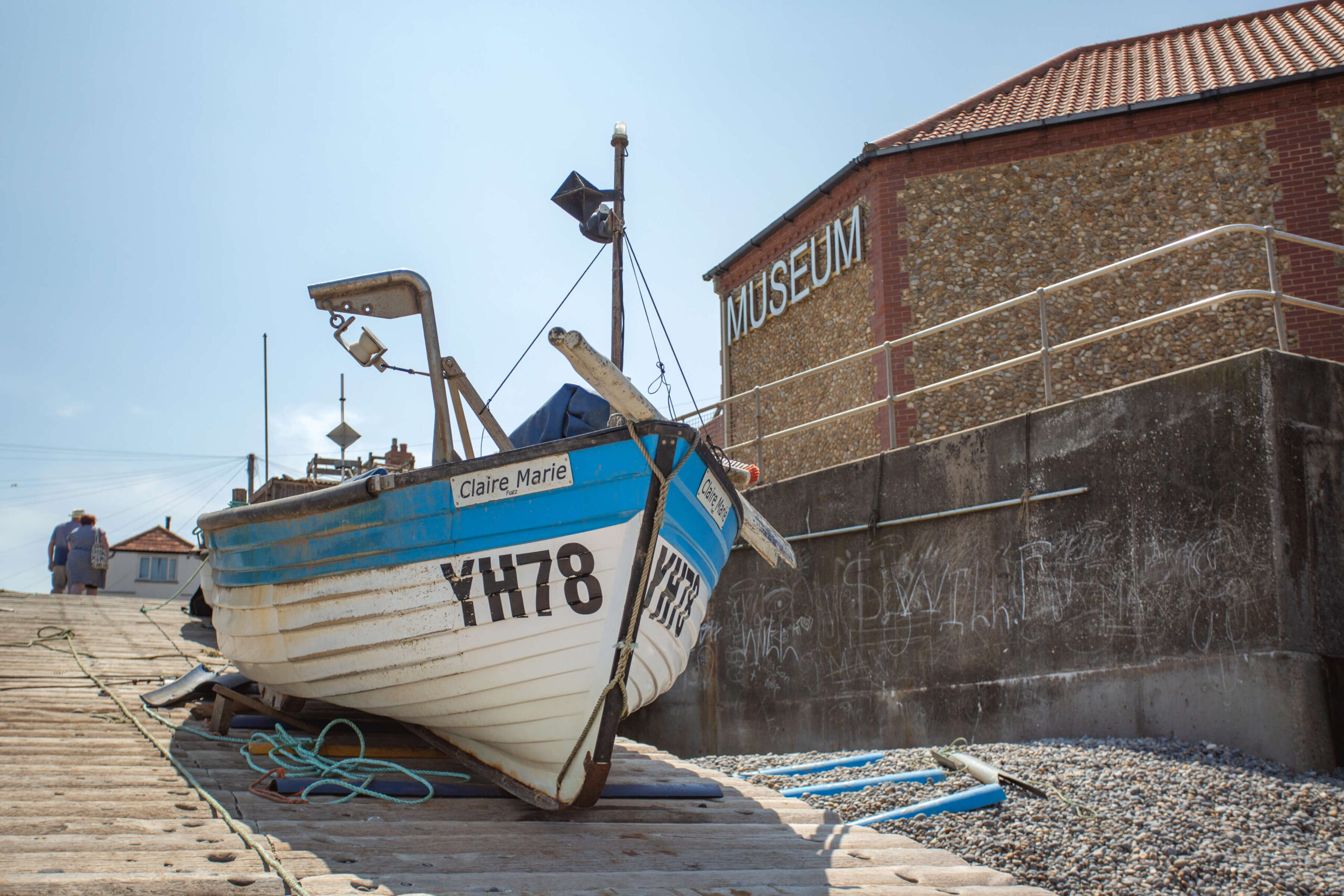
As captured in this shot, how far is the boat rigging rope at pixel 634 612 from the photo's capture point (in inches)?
176

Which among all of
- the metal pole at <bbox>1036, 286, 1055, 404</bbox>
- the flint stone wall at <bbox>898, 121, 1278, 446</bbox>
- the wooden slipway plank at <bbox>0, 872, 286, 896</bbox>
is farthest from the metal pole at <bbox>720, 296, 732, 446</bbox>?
the wooden slipway plank at <bbox>0, 872, 286, 896</bbox>

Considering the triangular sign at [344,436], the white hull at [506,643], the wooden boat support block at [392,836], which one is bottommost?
the wooden boat support block at [392,836]

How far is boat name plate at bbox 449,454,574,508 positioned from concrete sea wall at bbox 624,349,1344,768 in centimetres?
417

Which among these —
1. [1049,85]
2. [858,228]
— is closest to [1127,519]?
[858,228]

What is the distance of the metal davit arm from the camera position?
619 centimetres

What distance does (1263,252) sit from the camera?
39.4ft

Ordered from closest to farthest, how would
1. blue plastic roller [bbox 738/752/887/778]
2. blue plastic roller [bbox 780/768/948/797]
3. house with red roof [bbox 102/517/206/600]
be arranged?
blue plastic roller [bbox 780/768/948/797], blue plastic roller [bbox 738/752/887/778], house with red roof [bbox 102/517/206/600]

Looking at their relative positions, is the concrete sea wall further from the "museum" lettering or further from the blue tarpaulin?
the "museum" lettering

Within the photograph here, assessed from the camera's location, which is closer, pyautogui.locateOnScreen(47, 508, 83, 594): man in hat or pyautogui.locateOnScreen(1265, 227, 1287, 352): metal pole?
pyautogui.locateOnScreen(1265, 227, 1287, 352): metal pole

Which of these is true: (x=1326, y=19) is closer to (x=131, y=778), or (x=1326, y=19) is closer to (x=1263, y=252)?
(x=1263, y=252)

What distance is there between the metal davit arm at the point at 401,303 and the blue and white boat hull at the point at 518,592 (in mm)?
1127

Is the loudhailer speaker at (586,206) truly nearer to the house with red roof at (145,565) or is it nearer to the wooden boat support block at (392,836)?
the wooden boat support block at (392,836)

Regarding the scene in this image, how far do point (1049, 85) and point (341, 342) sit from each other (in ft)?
42.6

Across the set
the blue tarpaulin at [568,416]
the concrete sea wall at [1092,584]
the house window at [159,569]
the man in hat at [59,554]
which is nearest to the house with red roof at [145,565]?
the house window at [159,569]
